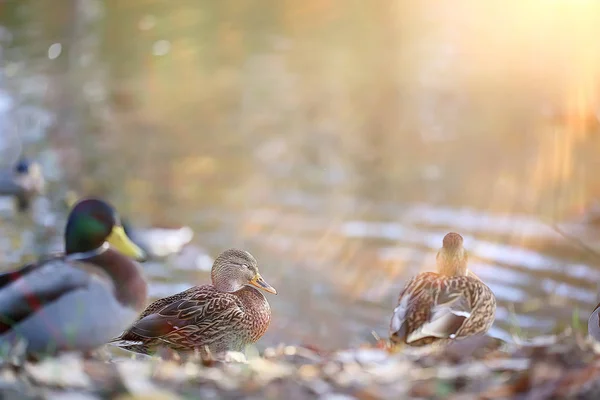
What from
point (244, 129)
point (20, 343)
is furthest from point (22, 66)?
point (20, 343)

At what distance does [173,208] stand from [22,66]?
7011 millimetres

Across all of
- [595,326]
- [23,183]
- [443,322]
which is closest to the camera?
[443,322]

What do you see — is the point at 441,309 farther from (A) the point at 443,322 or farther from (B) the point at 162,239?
(B) the point at 162,239

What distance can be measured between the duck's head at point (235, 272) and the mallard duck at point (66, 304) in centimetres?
44

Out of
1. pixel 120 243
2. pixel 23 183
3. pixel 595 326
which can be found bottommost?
pixel 595 326

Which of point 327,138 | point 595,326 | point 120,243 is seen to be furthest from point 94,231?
point 327,138

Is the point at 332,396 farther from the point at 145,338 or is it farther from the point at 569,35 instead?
the point at 569,35

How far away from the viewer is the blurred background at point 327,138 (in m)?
7.75

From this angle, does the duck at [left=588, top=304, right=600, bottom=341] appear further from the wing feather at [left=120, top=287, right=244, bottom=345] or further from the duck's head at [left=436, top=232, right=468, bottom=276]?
the wing feather at [left=120, top=287, right=244, bottom=345]

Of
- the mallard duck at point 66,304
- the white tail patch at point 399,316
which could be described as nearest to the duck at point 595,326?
the white tail patch at point 399,316

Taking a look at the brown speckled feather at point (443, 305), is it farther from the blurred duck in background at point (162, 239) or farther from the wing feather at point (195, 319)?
the blurred duck in background at point (162, 239)

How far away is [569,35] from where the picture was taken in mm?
14055

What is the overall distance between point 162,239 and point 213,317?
18.2ft

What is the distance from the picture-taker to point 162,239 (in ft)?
29.9
